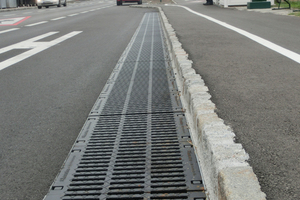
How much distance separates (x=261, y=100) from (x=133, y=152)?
4.30 ft

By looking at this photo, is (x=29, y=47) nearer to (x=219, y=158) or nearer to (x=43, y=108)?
(x=43, y=108)

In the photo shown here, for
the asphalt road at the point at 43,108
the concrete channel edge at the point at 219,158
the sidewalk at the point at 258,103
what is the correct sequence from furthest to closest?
the asphalt road at the point at 43,108 < the sidewalk at the point at 258,103 < the concrete channel edge at the point at 219,158

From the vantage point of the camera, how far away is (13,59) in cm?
665

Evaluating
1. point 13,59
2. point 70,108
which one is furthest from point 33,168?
point 13,59

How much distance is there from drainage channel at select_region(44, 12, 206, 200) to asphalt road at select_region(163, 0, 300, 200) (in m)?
0.40

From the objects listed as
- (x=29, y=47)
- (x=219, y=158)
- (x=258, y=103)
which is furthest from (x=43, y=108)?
(x=29, y=47)

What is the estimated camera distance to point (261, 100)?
10.7ft

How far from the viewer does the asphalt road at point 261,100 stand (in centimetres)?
204

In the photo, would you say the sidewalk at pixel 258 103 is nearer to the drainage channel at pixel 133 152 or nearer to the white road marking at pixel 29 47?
the drainage channel at pixel 133 152

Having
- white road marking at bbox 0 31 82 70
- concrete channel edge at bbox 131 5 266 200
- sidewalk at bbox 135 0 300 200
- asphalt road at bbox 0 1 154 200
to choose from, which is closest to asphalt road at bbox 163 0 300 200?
sidewalk at bbox 135 0 300 200

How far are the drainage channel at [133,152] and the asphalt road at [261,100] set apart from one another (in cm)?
40

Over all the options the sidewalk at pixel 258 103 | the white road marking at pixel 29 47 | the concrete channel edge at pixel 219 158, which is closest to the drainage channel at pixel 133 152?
the concrete channel edge at pixel 219 158

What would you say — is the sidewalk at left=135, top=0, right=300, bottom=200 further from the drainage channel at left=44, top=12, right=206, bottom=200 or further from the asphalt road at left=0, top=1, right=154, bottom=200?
the asphalt road at left=0, top=1, right=154, bottom=200

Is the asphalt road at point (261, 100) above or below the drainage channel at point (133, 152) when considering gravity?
above
